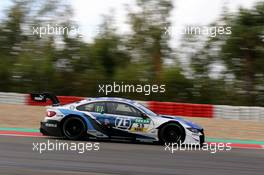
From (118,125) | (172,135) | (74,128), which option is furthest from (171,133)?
(74,128)

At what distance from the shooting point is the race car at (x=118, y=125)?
41.4 feet

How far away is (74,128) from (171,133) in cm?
230

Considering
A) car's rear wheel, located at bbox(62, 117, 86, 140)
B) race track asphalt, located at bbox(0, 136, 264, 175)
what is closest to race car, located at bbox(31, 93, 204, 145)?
car's rear wheel, located at bbox(62, 117, 86, 140)

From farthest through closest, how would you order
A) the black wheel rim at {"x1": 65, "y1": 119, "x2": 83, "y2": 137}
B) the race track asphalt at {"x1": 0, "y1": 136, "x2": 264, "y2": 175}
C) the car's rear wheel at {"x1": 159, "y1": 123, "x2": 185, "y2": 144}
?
the black wheel rim at {"x1": 65, "y1": 119, "x2": 83, "y2": 137}, the car's rear wheel at {"x1": 159, "y1": 123, "x2": 185, "y2": 144}, the race track asphalt at {"x1": 0, "y1": 136, "x2": 264, "y2": 175}

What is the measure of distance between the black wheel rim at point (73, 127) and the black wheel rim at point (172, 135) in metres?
2.03

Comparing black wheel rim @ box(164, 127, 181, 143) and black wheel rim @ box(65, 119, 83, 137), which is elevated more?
black wheel rim @ box(65, 119, 83, 137)

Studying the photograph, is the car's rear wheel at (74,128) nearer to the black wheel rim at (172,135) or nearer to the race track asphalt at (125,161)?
the race track asphalt at (125,161)

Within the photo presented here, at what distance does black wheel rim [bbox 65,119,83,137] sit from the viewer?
12.7 metres

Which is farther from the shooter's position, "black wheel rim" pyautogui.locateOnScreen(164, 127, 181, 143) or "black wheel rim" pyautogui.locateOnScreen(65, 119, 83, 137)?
"black wheel rim" pyautogui.locateOnScreen(65, 119, 83, 137)

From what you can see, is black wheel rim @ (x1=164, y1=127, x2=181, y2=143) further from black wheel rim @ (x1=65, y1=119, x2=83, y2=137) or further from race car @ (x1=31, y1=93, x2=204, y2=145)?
black wheel rim @ (x1=65, y1=119, x2=83, y2=137)

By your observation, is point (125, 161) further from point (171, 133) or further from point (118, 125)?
point (171, 133)

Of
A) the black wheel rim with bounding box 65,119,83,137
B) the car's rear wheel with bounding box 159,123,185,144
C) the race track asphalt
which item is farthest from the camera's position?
the black wheel rim with bounding box 65,119,83,137

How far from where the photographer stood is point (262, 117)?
19969mm

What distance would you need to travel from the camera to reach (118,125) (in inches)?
496
